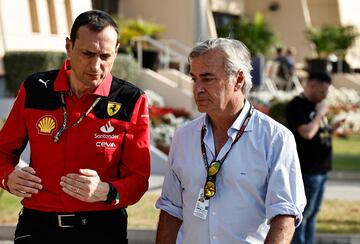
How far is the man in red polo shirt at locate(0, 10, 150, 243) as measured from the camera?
4.41 metres

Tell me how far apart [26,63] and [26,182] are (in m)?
14.7

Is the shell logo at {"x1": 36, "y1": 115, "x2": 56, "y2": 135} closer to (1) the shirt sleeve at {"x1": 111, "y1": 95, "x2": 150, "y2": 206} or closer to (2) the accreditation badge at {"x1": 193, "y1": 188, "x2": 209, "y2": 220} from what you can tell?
(1) the shirt sleeve at {"x1": 111, "y1": 95, "x2": 150, "y2": 206}

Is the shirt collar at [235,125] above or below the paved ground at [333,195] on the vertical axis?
above

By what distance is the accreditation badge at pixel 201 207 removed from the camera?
4.24 metres

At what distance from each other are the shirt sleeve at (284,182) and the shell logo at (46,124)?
114 cm

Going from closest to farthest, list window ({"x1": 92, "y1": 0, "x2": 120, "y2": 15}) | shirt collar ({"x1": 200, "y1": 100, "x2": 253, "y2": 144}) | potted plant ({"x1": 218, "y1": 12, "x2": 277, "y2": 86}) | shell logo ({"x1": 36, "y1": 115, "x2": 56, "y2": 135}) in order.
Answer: shirt collar ({"x1": 200, "y1": 100, "x2": 253, "y2": 144}) < shell logo ({"x1": 36, "y1": 115, "x2": 56, "y2": 135}) < window ({"x1": 92, "y1": 0, "x2": 120, "y2": 15}) < potted plant ({"x1": 218, "y1": 12, "x2": 277, "y2": 86})

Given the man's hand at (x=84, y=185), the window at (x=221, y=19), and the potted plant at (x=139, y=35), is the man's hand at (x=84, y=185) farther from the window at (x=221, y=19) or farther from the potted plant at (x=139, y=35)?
the window at (x=221, y=19)

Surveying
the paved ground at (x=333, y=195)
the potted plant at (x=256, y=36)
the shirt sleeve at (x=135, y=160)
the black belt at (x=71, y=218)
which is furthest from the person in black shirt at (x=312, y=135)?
the potted plant at (x=256, y=36)

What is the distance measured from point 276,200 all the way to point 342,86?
1261 inches

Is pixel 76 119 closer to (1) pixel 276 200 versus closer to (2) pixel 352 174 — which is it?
(1) pixel 276 200

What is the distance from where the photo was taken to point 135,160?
4535 mm

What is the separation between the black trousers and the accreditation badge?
538 millimetres

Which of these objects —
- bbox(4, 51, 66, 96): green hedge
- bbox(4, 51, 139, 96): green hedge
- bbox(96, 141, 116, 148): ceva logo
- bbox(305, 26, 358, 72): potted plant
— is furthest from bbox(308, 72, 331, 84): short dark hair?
bbox(305, 26, 358, 72): potted plant

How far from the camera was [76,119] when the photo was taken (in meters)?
4.50
